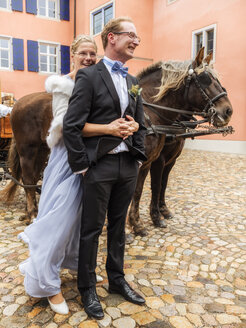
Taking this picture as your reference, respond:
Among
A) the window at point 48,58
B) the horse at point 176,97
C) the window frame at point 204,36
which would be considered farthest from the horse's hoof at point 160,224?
the window at point 48,58

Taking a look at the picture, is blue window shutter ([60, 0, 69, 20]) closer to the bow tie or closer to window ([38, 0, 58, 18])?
window ([38, 0, 58, 18])

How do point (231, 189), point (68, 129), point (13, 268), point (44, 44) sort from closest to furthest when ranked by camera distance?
point (68, 129) < point (13, 268) < point (231, 189) < point (44, 44)

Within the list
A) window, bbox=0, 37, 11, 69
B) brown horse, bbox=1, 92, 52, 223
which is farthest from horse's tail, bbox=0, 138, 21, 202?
window, bbox=0, 37, 11, 69

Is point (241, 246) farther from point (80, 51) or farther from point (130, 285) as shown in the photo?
point (80, 51)

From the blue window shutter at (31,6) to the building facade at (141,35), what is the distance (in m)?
0.05

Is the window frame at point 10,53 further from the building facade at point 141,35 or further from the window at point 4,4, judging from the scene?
the window at point 4,4

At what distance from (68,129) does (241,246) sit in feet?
8.67

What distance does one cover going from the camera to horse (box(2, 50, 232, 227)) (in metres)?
3.38

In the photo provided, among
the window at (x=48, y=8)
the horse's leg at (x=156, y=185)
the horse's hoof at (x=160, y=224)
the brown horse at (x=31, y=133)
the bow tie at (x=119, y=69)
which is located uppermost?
the window at (x=48, y=8)

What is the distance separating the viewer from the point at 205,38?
42.2 feet

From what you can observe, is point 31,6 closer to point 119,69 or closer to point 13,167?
point 13,167

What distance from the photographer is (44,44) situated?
53.2 ft

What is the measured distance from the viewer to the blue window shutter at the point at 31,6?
15363 millimetres

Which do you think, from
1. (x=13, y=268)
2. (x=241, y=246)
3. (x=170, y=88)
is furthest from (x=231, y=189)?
(x=13, y=268)
